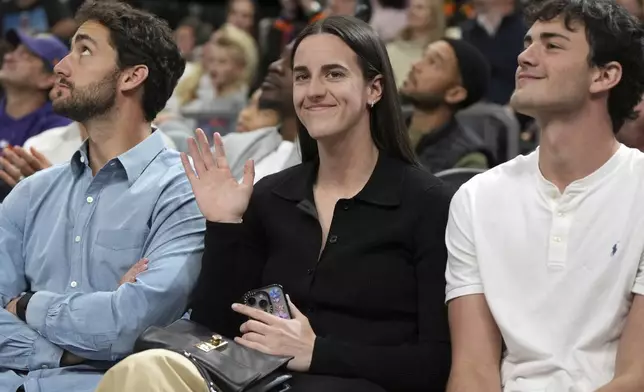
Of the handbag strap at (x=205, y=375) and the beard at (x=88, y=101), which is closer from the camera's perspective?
the handbag strap at (x=205, y=375)

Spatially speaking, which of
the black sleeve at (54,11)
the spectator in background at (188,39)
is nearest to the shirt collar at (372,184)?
the black sleeve at (54,11)

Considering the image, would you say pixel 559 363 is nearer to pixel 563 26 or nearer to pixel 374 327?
pixel 374 327

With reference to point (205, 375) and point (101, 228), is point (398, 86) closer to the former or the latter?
point (101, 228)

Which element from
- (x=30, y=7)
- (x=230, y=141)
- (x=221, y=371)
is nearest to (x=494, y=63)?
(x=230, y=141)

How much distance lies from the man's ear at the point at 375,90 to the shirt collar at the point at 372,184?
15cm

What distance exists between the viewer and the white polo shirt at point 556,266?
2596 millimetres

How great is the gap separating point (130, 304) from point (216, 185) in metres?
0.39

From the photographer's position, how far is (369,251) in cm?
287

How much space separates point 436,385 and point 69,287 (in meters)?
1.07

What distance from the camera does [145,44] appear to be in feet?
10.8

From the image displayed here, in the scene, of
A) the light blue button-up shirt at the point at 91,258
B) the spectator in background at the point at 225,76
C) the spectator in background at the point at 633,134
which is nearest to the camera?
the light blue button-up shirt at the point at 91,258

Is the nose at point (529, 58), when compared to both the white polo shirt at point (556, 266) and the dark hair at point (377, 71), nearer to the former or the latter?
the white polo shirt at point (556, 266)

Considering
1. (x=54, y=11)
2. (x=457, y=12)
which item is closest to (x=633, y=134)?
(x=457, y=12)

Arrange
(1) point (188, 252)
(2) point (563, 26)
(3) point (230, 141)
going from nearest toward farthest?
(2) point (563, 26) → (1) point (188, 252) → (3) point (230, 141)
